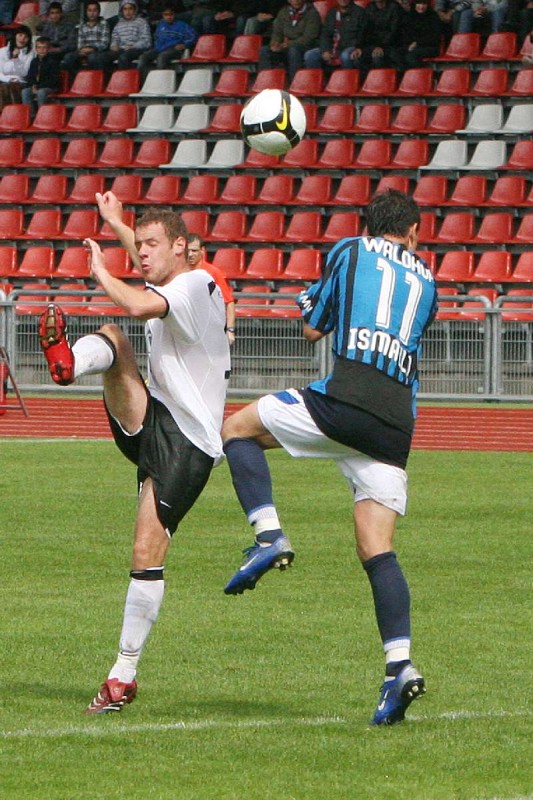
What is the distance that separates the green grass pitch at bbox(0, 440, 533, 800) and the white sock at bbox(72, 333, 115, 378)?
126 cm

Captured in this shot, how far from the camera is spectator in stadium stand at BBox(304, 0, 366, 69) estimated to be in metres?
25.1

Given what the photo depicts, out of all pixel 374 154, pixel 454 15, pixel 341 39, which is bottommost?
pixel 374 154

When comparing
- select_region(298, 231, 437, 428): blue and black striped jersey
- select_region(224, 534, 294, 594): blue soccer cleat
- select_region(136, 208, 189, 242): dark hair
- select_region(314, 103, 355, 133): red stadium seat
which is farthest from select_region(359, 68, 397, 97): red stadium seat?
select_region(224, 534, 294, 594): blue soccer cleat

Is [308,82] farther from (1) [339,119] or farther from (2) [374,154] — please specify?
(2) [374,154]

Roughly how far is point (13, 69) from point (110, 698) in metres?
23.6

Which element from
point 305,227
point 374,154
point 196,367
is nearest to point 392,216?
point 196,367

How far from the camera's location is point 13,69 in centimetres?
2812

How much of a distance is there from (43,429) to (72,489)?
18.6 feet

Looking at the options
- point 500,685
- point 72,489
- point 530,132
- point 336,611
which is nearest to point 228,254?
point 530,132

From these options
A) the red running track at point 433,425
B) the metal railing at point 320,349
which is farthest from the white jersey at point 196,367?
the metal railing at point 320,349

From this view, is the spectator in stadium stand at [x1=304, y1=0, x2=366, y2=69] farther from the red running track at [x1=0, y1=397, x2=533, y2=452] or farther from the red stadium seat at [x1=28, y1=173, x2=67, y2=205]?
the red running track at [x1=0, y1=397, x2=533, y2=452]

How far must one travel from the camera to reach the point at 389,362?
5.84 meters

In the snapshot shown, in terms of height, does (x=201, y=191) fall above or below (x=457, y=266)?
above

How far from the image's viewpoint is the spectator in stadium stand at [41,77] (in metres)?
27.4
